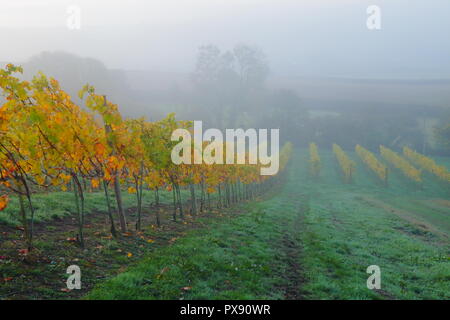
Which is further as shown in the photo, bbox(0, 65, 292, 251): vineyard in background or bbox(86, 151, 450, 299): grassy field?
bbox(0, 65, 292, 251): vineyard in background

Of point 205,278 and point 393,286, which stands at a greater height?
point 205,278

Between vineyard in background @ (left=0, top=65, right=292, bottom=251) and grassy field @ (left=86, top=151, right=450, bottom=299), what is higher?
vineyard in background @ (left=0, top=65, right=292, bottom=251)

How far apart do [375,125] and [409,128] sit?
11.1 metres

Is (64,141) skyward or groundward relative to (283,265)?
skyward

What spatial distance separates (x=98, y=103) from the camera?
1248 centimetres

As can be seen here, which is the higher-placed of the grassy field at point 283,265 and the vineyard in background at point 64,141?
the vineyard in background at point 64,141

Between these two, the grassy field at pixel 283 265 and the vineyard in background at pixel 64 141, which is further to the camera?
the vineyard in background at pixel 64 141

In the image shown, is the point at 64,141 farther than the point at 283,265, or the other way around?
the point at 283,265
